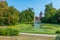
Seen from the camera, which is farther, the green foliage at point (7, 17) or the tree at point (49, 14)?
the tree at point (49, 14)

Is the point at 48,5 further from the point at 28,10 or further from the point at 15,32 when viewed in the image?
the point at 15,32

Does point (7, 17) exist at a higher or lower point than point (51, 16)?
lower

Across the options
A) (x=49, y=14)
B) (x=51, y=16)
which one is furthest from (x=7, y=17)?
(x=49, y=14)

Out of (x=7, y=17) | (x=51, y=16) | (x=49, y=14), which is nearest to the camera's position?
(x=7, y=17)

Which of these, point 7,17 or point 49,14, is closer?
point 7,17

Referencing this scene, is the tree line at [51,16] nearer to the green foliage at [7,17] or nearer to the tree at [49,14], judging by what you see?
the tree at [49,14]

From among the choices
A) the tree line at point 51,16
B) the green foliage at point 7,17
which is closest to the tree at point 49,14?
the tree line at point 51,16

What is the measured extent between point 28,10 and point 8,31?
81.7 metres

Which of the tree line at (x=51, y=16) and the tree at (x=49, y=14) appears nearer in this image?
the tree line at (x=51, y=16)

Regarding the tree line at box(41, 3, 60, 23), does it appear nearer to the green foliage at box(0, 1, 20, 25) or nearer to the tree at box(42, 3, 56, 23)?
the tree at box(42, 3, 56, 23)

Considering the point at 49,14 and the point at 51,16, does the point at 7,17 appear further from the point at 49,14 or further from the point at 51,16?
the point at 49,14

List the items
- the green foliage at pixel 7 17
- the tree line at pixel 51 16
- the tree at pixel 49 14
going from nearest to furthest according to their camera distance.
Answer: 1. the green foliage at pixel 7 17
2. the tree line at pixel 51 16
3. the tree at pixel 49 14

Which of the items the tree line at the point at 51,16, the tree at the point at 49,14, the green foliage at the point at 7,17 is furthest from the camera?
the tree at the point at 49,14

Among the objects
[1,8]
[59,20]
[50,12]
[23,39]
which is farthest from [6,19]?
[50,12]
